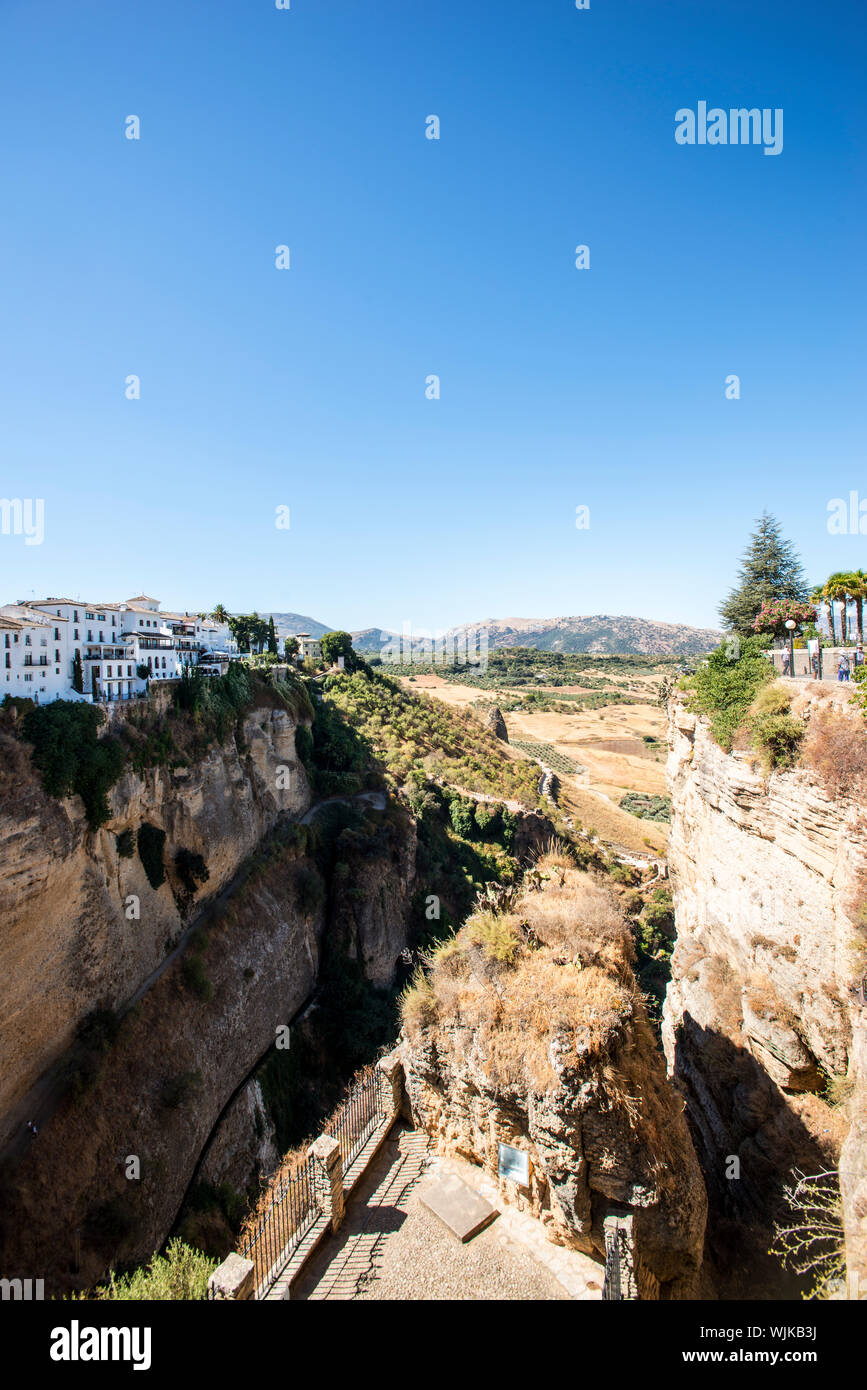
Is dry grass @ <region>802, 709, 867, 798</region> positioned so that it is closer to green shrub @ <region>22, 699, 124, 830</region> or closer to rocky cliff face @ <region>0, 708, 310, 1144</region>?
rocky cliff face @ <region>0, 708, 310, 1144</region>

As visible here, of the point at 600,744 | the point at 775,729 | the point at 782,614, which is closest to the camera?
the point at 775,729

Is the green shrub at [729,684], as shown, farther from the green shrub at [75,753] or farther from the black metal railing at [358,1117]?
the green shrub at [75,753]

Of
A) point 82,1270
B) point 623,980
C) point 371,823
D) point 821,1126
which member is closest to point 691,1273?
point 623,980

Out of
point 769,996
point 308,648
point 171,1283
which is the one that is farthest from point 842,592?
point 308,648

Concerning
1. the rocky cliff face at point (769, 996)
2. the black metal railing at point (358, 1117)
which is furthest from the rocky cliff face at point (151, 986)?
the rocky cliff face at point (769, 996)

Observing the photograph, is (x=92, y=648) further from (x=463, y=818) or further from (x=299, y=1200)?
(x=463, y=818)
